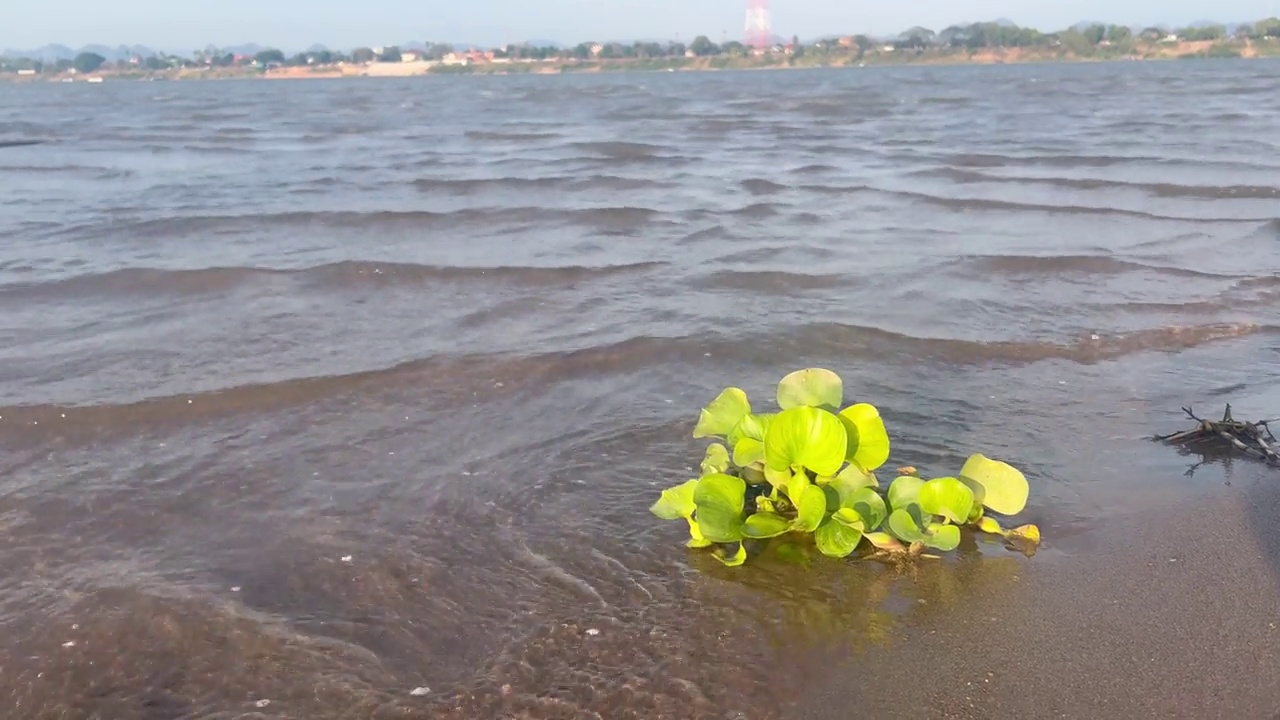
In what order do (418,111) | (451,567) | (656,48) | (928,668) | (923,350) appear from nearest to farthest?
(928,668), (451,567), (923,350), (418,111), (656,48)

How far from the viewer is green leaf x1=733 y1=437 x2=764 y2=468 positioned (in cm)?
338

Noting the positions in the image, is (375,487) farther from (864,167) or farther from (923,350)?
(864,167)

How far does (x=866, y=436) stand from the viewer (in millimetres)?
3375

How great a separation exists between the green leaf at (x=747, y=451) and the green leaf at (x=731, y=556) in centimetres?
28

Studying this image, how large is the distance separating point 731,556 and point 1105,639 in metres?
1.15

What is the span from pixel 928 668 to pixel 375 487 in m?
2.28

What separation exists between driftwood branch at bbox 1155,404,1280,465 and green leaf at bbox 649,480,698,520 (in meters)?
2.25

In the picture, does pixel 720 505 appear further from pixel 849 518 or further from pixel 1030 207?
pixel 1030 207

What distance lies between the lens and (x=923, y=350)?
228 inches

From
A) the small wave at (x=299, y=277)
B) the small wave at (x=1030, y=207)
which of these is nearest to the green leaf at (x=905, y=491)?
the small wave at (x=299, y=277)

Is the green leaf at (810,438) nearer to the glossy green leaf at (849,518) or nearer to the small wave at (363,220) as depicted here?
the glossy green leaf at (849,518)

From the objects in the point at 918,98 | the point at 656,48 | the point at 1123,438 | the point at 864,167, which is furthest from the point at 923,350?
the point at 656,48

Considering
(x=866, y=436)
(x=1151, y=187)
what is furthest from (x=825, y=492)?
(x=1151, y=187)

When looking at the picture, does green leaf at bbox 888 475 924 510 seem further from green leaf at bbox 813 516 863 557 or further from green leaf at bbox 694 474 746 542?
green leaf at bbox 694 474 746 542
